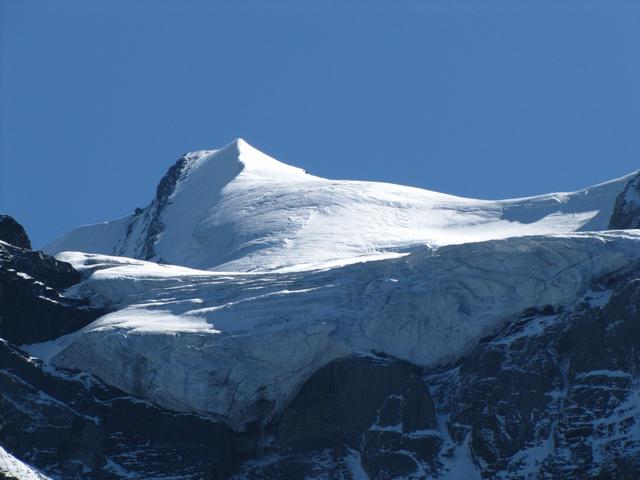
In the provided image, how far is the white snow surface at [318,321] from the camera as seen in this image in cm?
13350

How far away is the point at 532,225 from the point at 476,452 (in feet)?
135

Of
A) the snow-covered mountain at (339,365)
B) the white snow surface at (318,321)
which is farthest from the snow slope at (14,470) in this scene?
the white snow surface at (318,321)

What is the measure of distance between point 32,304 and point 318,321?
17885 millimetres

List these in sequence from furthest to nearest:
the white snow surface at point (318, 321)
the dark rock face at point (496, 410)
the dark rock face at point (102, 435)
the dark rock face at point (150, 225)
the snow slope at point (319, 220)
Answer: the dark rock face at point (150, 225), the snow slope at point (319, 220), the white snow surface at point (318, 321), the dark rock face at point (102, 435), the dark rock face at point (496, 410)

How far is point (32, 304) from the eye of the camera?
471 feet

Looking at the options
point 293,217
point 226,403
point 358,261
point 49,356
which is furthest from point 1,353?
point 293,217

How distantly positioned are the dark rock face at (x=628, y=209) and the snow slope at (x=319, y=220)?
834 centimetres

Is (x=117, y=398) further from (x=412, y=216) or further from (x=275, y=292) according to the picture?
(x=412, y=216)

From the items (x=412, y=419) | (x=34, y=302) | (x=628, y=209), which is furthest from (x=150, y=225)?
(x=412, y=419)

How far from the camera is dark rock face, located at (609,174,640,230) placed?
487 feet

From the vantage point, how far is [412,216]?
17412 cm

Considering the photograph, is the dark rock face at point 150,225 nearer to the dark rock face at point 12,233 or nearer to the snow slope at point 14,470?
the dark rock face at point 12,233

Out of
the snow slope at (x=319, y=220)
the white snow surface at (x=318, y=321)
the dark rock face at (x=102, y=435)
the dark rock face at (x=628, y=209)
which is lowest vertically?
the dark rock face at (x=102, y=435)

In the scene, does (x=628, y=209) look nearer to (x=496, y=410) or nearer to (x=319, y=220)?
(x=496, y=410)
